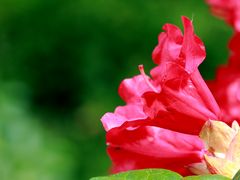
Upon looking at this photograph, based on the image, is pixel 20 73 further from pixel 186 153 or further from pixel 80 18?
pixel 186 153

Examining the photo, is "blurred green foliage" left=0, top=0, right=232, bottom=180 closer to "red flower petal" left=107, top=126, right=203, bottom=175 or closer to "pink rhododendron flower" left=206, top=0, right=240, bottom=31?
"pink rhododendron flower" left=206, top=0, right=240, bottom=31

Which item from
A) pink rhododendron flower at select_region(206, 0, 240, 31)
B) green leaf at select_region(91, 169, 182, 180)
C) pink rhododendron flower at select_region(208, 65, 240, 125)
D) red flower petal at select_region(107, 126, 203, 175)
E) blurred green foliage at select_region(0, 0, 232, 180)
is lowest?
green leaf at select_region(91, 169, 182, 180)

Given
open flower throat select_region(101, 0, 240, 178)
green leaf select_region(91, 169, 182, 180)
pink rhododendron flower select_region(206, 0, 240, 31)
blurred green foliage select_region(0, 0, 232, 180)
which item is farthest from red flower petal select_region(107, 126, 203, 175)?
blurred green foliage select_region(0, 0, 232, 180)

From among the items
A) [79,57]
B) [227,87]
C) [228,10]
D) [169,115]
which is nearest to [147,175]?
[169,115]

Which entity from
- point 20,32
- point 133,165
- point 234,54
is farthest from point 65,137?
point 133,165

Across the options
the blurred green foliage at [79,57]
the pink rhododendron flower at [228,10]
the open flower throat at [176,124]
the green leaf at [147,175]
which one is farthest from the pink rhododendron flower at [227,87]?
the blurred green foliage at [79,57]

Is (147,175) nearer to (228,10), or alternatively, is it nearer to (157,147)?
(157,147)

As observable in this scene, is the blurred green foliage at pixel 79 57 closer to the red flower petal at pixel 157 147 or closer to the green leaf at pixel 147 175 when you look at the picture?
the red flower petal at pixel 157 147
